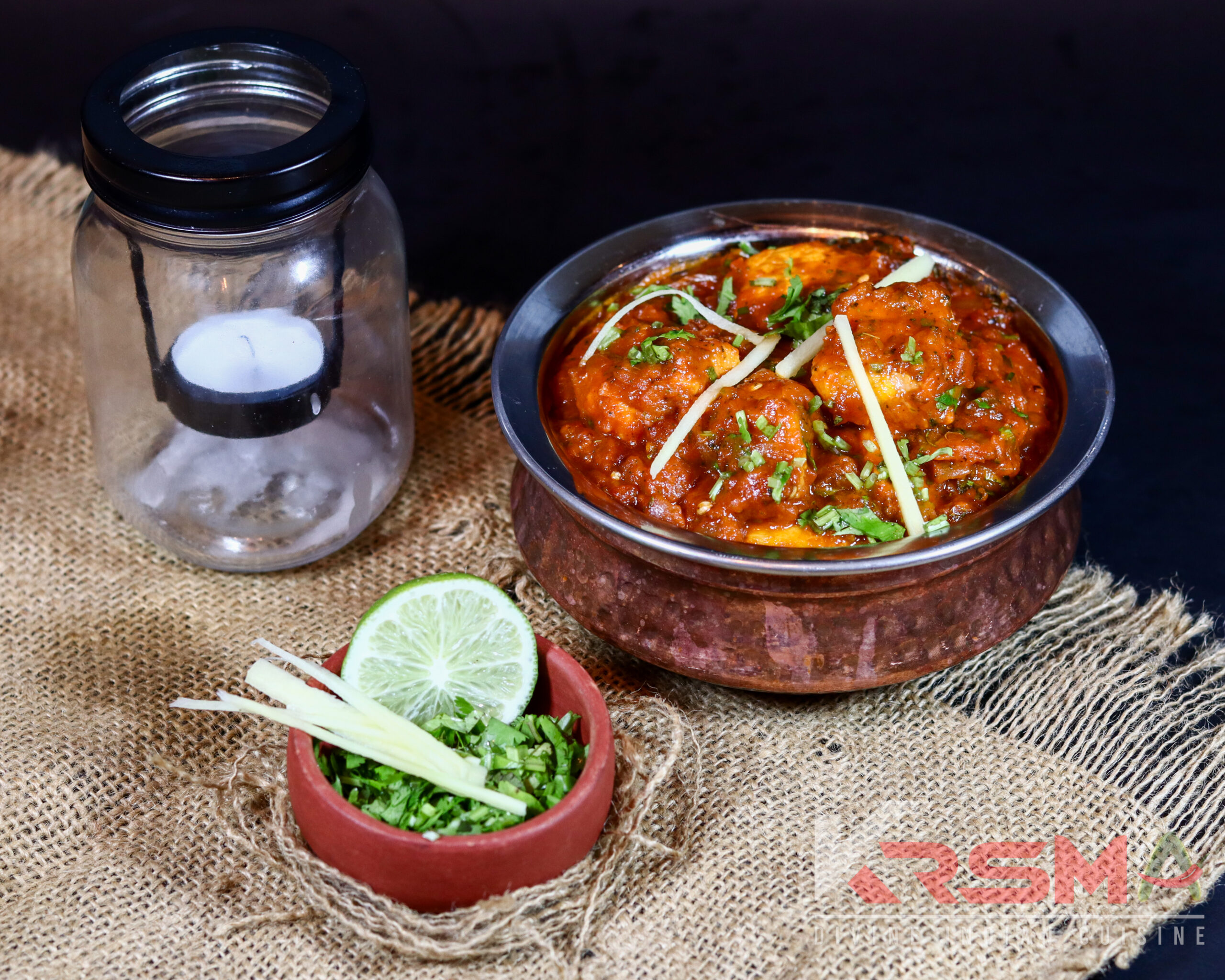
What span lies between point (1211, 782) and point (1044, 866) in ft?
1.38

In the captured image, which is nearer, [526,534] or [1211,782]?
[1211,782]

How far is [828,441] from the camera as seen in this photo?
2.72m

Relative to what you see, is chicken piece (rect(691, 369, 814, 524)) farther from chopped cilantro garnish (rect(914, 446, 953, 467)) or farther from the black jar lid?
the black jar lid

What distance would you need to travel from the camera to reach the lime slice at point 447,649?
2.55 m

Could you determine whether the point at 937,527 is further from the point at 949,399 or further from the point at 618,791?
the point at 618,791

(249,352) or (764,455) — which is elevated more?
(764,455)

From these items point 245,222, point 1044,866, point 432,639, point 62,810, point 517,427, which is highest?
point 245,222

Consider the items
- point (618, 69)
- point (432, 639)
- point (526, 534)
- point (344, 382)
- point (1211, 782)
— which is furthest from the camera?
point (618, 69)

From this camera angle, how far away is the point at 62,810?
2.68 m

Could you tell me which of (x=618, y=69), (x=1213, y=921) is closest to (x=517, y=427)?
(x=1213, y=921)

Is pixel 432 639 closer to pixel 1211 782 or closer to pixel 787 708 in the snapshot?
pixel 787 708

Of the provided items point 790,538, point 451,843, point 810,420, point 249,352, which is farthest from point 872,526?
point 249,352

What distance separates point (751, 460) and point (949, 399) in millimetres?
422

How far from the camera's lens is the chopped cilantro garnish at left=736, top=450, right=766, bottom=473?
2.63 metres
